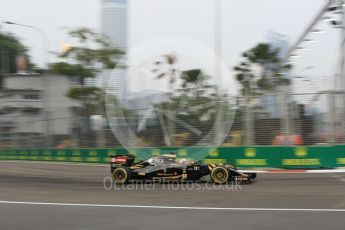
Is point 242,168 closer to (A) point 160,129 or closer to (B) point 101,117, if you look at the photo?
(A) point 160,129

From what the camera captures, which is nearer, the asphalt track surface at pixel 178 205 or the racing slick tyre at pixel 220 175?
the asphalt track surface at pixel 178 205

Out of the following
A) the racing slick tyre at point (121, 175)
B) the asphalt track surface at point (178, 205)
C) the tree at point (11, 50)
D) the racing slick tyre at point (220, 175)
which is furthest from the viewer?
the tree at point (11, 50)

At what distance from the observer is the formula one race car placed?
40.9 ft

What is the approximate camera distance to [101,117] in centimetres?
2423

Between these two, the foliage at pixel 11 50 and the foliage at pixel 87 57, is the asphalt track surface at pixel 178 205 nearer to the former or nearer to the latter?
the foliage at pixel 87 57

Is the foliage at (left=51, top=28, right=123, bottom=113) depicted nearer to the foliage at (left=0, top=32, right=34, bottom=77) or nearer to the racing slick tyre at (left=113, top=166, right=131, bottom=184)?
the racing slick tyre at (left=113, top=166, right=131, bottom=184)

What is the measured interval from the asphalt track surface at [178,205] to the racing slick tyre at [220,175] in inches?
11.1

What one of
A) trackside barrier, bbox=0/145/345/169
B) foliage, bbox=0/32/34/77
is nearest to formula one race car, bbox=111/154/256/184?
trackside barrier, bbox=0/145/345/169

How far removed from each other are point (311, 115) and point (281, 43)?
23.0m

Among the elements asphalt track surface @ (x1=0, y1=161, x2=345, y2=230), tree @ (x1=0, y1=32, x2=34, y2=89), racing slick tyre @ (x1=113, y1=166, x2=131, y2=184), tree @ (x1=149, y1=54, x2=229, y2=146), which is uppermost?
tree @ (x1=0, y1=32, x2=34, y2=89)

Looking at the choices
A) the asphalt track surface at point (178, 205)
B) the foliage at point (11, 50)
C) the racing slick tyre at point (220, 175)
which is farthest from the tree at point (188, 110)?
the foliage at point (11, 50)

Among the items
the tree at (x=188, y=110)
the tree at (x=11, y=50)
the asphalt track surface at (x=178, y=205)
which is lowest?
the asphalt track surface at (x=178, y=205)

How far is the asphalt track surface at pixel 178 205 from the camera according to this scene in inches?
301

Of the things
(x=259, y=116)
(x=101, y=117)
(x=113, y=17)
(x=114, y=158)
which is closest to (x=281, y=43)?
(x=113, y=17)
